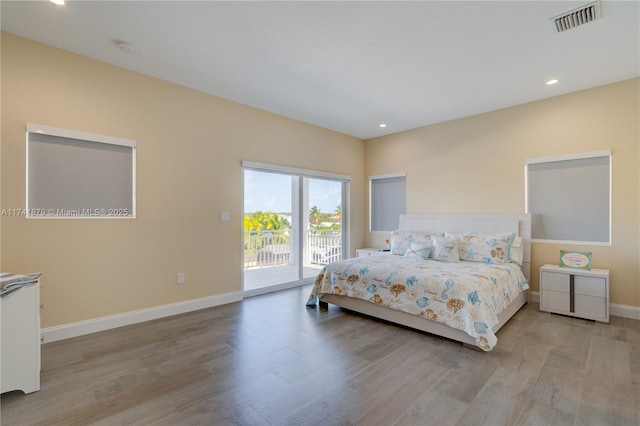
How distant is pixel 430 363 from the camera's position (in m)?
2.43

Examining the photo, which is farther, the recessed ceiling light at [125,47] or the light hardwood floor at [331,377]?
the recessed ceiling light at [125,47]

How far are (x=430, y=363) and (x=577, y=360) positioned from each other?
4.02 feet

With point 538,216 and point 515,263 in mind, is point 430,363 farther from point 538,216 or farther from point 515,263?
point 538,216

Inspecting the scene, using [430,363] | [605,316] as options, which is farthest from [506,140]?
[430,363]

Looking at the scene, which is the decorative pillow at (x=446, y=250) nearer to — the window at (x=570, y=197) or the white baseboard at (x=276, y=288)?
the window at (x=570, y=197)

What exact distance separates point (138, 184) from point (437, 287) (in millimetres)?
3390

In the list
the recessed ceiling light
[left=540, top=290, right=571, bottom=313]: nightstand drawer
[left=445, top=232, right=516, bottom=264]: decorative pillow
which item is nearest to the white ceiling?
the recessed ceiling light

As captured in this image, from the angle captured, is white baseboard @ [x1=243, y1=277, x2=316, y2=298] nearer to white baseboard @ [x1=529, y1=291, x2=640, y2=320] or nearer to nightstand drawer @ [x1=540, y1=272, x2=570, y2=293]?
nightstand drawer @ [x1=540, y1=272, x2=570, y2=293]

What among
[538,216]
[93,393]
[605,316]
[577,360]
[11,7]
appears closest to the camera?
[93,393]

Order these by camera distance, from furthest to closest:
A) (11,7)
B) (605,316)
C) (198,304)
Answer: (198,304) < (605,316) < (11,7)

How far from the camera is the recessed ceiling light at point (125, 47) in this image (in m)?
2.77

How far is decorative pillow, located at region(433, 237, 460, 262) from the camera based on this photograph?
395cm

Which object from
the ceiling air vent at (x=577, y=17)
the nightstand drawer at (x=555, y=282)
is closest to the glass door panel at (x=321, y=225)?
the nightstand drawer at (x=555, y=282)

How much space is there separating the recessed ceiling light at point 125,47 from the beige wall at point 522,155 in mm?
4288
